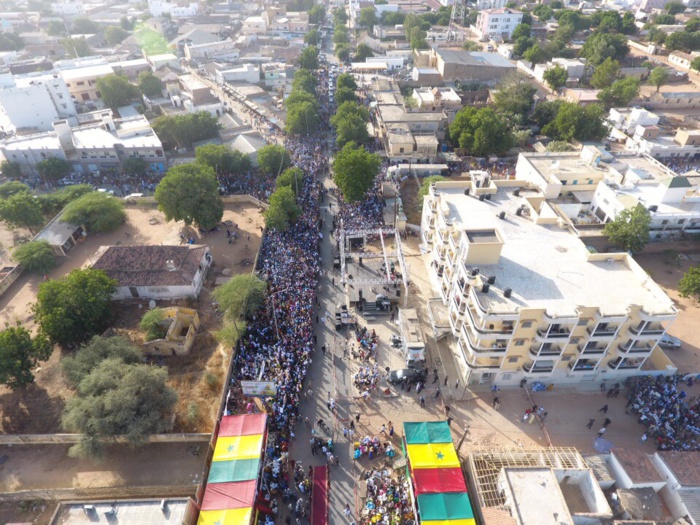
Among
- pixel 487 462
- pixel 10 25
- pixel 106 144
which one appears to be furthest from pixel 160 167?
pixel 10 25

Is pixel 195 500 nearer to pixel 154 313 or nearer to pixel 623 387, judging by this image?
pixel 154 313

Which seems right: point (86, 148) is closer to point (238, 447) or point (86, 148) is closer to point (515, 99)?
point (238, 447)

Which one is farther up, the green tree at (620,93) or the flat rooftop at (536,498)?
the green tree at (620,93)

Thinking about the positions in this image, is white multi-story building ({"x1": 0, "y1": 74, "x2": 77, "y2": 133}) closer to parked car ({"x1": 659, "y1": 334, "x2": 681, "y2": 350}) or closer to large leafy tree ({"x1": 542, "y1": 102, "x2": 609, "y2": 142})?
large leafy tree ({"x1": 542, "y1": 102, "x2": 609, "y2": 142})

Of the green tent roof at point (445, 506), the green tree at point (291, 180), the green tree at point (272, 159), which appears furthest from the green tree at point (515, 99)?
the green tent roof at point (445, 506)

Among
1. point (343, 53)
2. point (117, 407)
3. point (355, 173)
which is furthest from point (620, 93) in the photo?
point (117, 407)

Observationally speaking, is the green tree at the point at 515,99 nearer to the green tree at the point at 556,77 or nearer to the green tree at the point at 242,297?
the green tree at the point at 556,77
